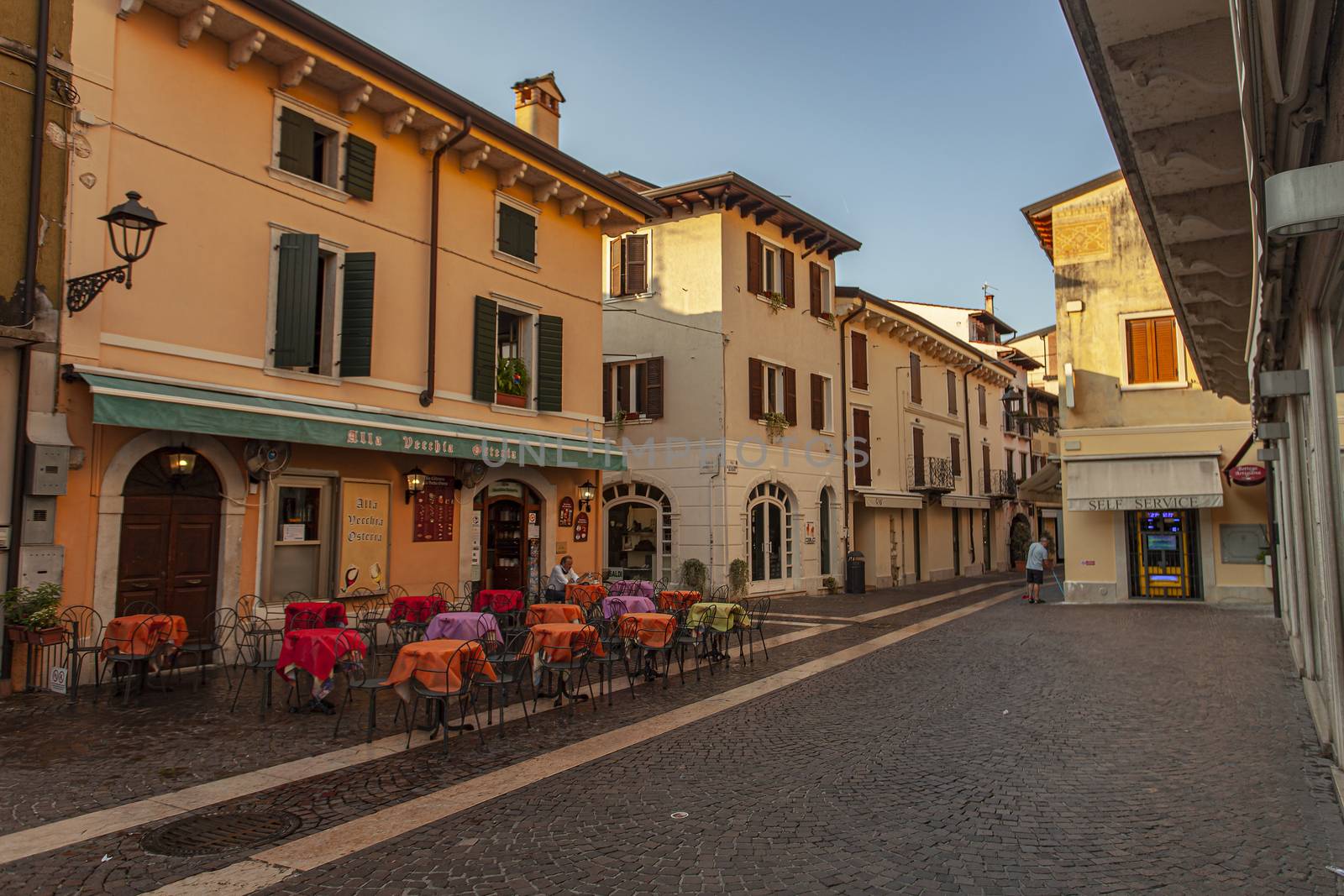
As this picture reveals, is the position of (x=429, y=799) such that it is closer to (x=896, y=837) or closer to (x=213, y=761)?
(x=213, y=761)

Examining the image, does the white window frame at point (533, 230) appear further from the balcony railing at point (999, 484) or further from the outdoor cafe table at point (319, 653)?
the balcony railing at point (999, 484)

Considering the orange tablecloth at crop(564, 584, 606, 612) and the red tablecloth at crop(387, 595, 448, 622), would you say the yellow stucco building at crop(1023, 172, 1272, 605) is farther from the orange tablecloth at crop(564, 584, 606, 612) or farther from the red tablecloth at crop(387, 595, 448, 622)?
the red tablecloth at crop(387, 595, 448, 622)

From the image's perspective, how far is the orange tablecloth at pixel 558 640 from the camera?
27.9ft

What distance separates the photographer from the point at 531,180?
15281 millimetres

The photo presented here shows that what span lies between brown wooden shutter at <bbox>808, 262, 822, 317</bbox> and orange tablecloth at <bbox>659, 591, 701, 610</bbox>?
13210mm

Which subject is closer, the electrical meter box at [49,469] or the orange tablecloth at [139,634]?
the orange tablecloth at [139,634]

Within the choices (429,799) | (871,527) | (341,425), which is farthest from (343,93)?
(871,527)

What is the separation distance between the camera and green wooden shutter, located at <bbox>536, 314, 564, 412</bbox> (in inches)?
604

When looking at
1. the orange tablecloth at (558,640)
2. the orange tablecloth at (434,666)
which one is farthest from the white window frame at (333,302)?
the orange tablecloth at (434,666)

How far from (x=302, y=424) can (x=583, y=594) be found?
17.0ft

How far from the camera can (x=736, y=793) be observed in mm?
5816

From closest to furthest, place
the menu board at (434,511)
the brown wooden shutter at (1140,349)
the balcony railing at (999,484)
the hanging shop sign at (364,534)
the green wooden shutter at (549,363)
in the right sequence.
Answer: the hanging shop sign at (364,534), the menu board at (434,511), the green wooden shutter at (549,363), the brown wooden shutter at (1140,349), the balcony railing at (999,484)

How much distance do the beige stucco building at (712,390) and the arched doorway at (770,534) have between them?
1.6 inches

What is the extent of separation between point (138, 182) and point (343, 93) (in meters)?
3.38
